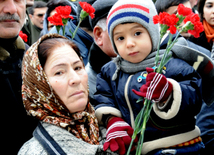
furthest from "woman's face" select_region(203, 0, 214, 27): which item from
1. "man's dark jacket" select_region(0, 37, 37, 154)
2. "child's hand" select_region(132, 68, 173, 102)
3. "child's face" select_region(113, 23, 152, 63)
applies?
"man's dark jacket" select_region(0, 37, 37, 154)

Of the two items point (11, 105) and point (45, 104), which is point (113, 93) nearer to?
point (45, 104)

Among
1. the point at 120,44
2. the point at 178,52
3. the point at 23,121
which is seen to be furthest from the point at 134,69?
the point at 23,121

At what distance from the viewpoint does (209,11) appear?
13.0ft

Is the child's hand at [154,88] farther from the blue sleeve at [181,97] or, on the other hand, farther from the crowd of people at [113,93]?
the blue sleeve at [181,97]

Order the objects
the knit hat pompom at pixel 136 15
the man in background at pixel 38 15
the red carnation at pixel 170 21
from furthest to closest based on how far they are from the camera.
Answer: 1. the man in background at pixel 38 15
2. the knit hat pompom at pixel 136 15
3. the red carnation at pixel 170 21

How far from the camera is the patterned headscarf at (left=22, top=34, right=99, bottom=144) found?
190cm

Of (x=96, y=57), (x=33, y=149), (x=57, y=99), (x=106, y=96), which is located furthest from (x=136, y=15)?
(x=33, y=149)

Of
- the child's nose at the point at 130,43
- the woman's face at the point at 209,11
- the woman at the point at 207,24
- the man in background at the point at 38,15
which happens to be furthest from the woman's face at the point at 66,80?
the man in background at the point at 38,15

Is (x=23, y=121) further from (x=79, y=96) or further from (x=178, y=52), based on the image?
(x=178, y=52)

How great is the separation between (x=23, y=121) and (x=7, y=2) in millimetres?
1150

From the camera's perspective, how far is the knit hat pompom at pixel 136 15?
2018 millimetres

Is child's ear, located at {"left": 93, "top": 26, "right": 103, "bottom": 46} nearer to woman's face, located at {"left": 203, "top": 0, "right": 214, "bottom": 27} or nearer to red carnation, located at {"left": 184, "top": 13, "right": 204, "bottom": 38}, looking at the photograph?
red carnation, located at {"left": 184, "top": 13, "right": 204, "bottom": 38}

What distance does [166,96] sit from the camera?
5.87 ft

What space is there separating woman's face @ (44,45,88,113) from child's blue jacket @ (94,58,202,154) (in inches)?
11.1
